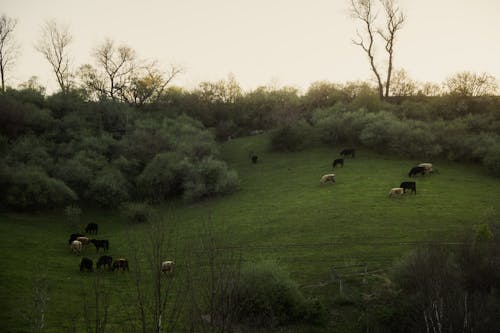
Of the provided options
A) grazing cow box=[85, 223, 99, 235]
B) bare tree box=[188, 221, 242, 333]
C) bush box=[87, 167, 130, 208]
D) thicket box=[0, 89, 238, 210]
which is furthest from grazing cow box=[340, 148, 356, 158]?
bare tree box=[188, 221, 242, 333]

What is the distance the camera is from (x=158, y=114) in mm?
76125

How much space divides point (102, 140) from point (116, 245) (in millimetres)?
27674

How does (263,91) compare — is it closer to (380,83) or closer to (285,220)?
(380,83)

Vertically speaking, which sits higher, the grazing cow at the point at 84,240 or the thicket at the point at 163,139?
the thicket at the point at 163,139

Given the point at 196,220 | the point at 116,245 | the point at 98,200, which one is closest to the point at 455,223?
the point at 196,220

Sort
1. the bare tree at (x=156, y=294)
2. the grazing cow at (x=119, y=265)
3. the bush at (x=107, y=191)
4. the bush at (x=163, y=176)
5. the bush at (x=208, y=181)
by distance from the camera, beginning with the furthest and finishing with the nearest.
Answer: the bush at (x=163, y=176) < the bush at (x=107, y=191) < the bush at (x=208, y=181) < the grazing cow at (x=119, y=265) < the bare tree at (x=156, y=294)

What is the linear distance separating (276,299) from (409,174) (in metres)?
30.9

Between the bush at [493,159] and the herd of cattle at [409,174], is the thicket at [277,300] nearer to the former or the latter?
the herd of cattle at [409,174]

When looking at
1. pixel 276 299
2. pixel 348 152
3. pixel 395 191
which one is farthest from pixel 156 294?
pixel 348 152

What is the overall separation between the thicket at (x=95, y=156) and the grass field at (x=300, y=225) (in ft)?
8.22

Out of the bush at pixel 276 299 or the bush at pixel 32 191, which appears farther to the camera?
the bush at pixel 32 191

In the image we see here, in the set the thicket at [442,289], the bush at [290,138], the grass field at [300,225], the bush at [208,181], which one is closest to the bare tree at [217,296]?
the grass field at [300,225]

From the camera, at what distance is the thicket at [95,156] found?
157 ft

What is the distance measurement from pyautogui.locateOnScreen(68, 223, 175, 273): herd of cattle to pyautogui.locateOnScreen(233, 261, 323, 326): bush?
4228mm
